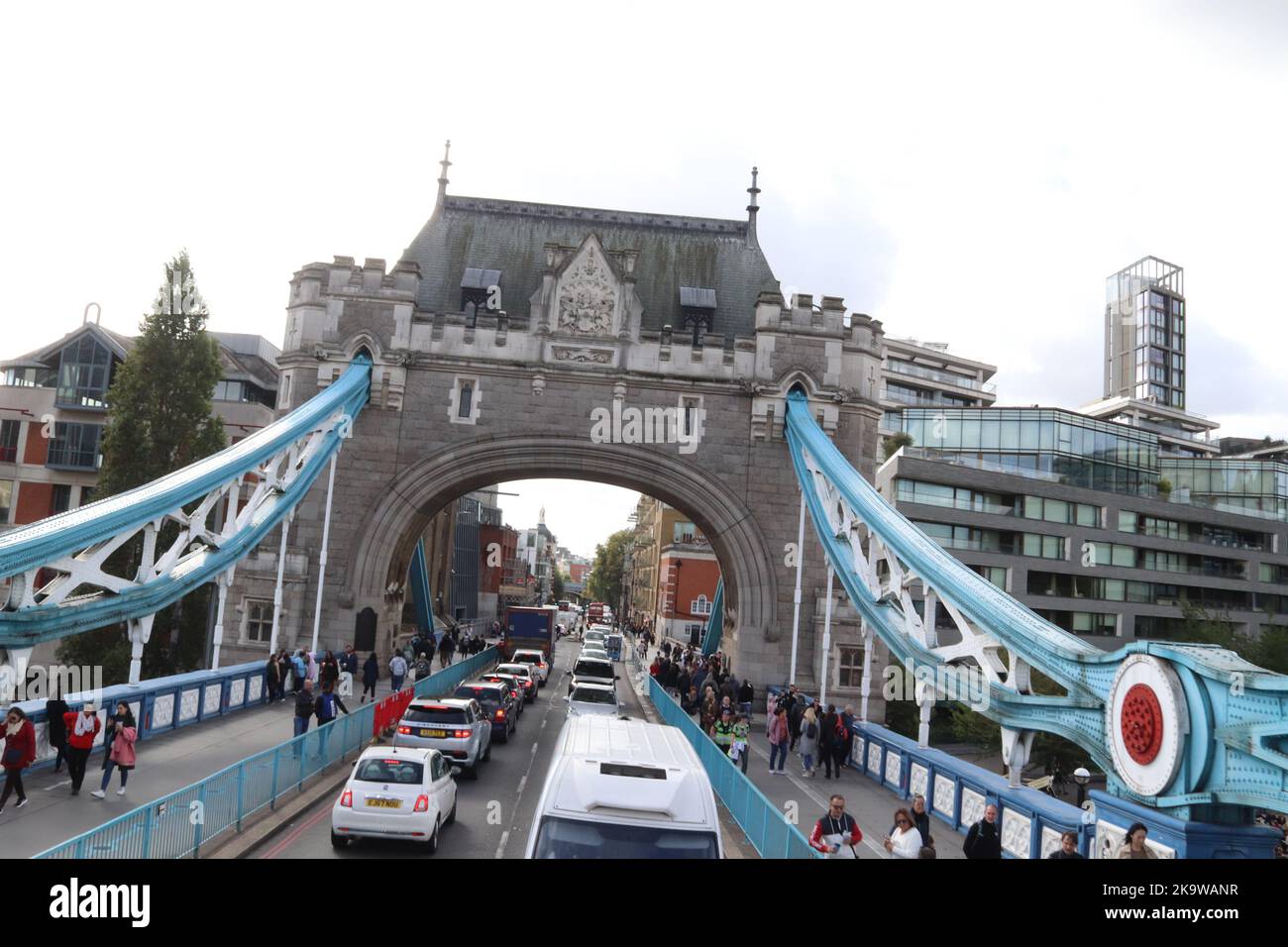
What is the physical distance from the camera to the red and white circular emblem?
984 cm

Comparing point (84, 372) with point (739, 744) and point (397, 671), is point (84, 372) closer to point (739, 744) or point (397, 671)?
point (397, 671)

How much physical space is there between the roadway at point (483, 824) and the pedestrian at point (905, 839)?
3827 millimetres

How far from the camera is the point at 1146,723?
10367 millimetres

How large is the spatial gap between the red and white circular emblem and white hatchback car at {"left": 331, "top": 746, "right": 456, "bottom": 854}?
8.77 m

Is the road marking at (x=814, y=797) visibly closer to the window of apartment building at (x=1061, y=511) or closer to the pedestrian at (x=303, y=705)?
the pedestrian at (x=303, y=705)

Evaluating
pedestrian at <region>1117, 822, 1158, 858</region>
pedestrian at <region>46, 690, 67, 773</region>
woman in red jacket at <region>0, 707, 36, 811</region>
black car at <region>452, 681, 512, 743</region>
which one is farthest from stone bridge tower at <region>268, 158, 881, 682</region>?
pedestrian at <region>1117, 822, 1158, 858</region>

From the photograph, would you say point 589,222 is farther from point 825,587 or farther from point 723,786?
point 723,786

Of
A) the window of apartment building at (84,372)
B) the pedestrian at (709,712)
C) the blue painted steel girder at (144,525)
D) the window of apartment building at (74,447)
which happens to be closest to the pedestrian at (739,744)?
the pedestrian at (709,712)

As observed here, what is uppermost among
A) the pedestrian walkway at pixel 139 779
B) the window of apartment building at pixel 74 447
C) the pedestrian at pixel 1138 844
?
the window of apartment building at pixel 74 447

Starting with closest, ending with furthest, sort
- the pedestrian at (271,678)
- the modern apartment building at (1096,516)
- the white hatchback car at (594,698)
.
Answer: the white hatchback car at (594,698) → the pedestrian at (271,678) → the modern apartment building at (1096,516)

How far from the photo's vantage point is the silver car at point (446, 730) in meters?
17.7

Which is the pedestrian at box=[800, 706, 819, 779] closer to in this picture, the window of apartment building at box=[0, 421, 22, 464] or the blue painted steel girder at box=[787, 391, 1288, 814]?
the blue painted steel girder at box=[787, 391, 1288, 814]

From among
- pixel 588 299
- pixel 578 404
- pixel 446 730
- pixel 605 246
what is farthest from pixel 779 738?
pixel 605 246
